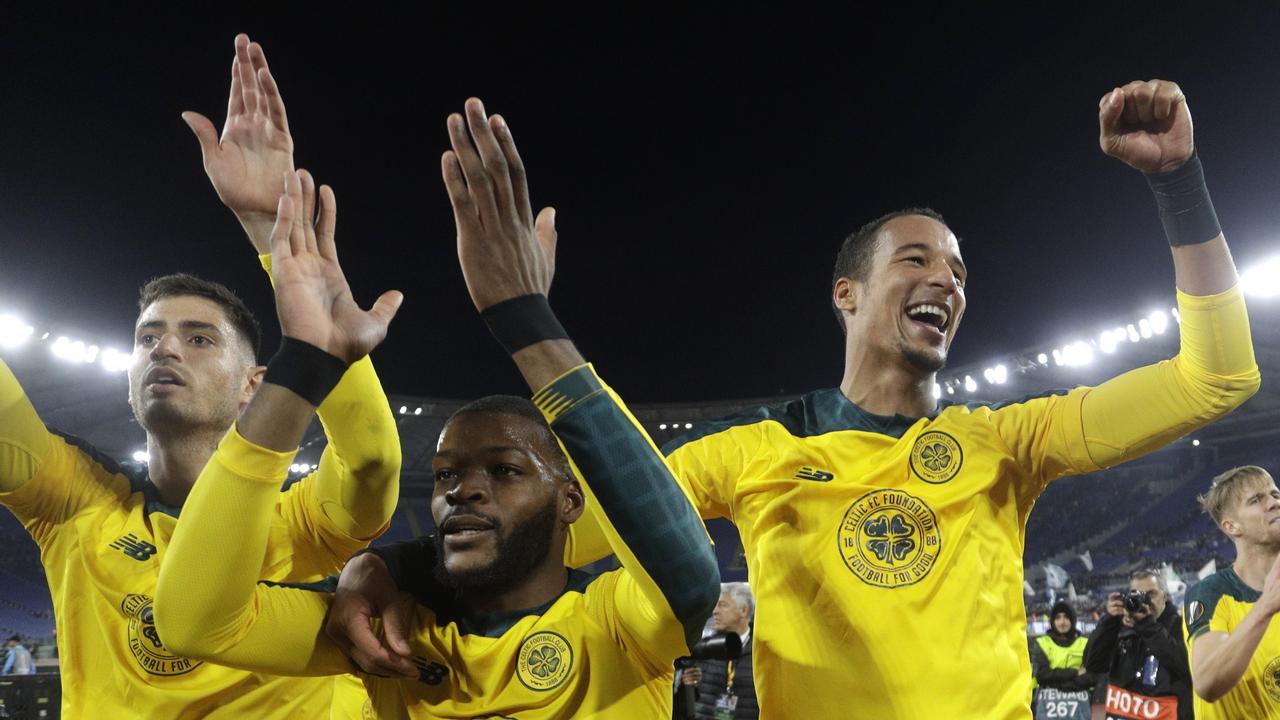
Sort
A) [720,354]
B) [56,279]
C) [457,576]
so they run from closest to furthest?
1. [457,576]
2. [56,279]
3. [720,354]

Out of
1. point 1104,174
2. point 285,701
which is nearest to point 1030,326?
point 1104,174

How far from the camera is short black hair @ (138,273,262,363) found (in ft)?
9.58

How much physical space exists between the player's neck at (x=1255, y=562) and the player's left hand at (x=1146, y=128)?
3.17 metres

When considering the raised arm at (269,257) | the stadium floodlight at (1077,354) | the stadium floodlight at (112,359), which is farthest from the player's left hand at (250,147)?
the stadium floodlight at (1077,354)

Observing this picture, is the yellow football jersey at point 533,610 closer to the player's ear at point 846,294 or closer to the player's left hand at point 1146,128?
the player's ear at point 846,294

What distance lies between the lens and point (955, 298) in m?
Result: 2.54

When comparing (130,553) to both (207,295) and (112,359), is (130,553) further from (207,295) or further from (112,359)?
(112,359)

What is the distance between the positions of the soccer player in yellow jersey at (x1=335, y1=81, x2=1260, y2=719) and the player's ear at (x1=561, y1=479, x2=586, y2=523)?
12 cm

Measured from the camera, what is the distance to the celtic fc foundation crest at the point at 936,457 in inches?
92.4

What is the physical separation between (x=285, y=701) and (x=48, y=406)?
23.5 m

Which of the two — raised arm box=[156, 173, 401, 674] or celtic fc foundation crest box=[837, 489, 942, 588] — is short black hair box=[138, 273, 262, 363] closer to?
raised arm box=[156, 173, 401, 674]

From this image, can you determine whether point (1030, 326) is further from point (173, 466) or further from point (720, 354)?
point (173, 466)

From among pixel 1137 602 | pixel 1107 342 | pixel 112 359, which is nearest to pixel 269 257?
pixel 1137 602

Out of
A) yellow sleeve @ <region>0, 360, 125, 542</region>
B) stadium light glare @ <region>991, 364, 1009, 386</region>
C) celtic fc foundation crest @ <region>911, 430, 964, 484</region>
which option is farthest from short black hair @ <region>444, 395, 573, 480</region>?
stadium light glare @ <region>991, 364, 1009, 386</region>
